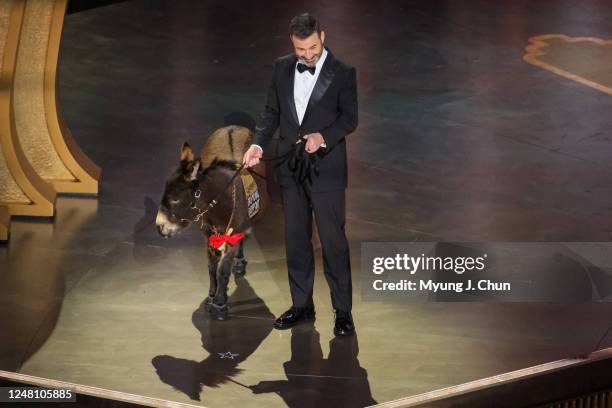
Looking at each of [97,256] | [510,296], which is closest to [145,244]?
[97,256]

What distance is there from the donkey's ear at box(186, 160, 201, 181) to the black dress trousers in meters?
0.42

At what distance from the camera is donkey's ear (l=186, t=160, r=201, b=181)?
5926 millimetres

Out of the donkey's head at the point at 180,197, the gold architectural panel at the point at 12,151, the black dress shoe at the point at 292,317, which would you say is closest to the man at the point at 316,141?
the black dress shoe at the point at 292,317

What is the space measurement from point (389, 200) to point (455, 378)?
235 centimetres

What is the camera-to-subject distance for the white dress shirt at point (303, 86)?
19.2 ft

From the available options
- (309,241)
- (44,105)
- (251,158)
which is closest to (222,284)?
(309,241)

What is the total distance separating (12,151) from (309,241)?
7.20 ft

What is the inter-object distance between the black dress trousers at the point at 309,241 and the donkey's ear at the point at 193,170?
42 centimetres

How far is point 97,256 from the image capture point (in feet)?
23.4

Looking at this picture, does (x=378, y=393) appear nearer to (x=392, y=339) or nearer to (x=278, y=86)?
(x=392, y=339)

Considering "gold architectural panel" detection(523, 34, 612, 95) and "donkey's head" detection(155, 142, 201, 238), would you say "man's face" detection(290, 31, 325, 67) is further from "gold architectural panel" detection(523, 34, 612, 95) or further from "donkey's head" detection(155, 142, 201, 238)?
"gold architectural panel" detection(523, 34, 612, 95)

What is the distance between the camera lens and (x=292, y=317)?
628 centimetres

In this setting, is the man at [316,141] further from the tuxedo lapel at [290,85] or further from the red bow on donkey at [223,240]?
the red bow on donkey at [223,240]

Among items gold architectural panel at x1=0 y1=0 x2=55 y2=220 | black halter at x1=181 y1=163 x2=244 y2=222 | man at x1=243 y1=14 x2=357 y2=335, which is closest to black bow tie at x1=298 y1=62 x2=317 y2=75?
man at x1=243 y1=14 x2=357 y2=335
